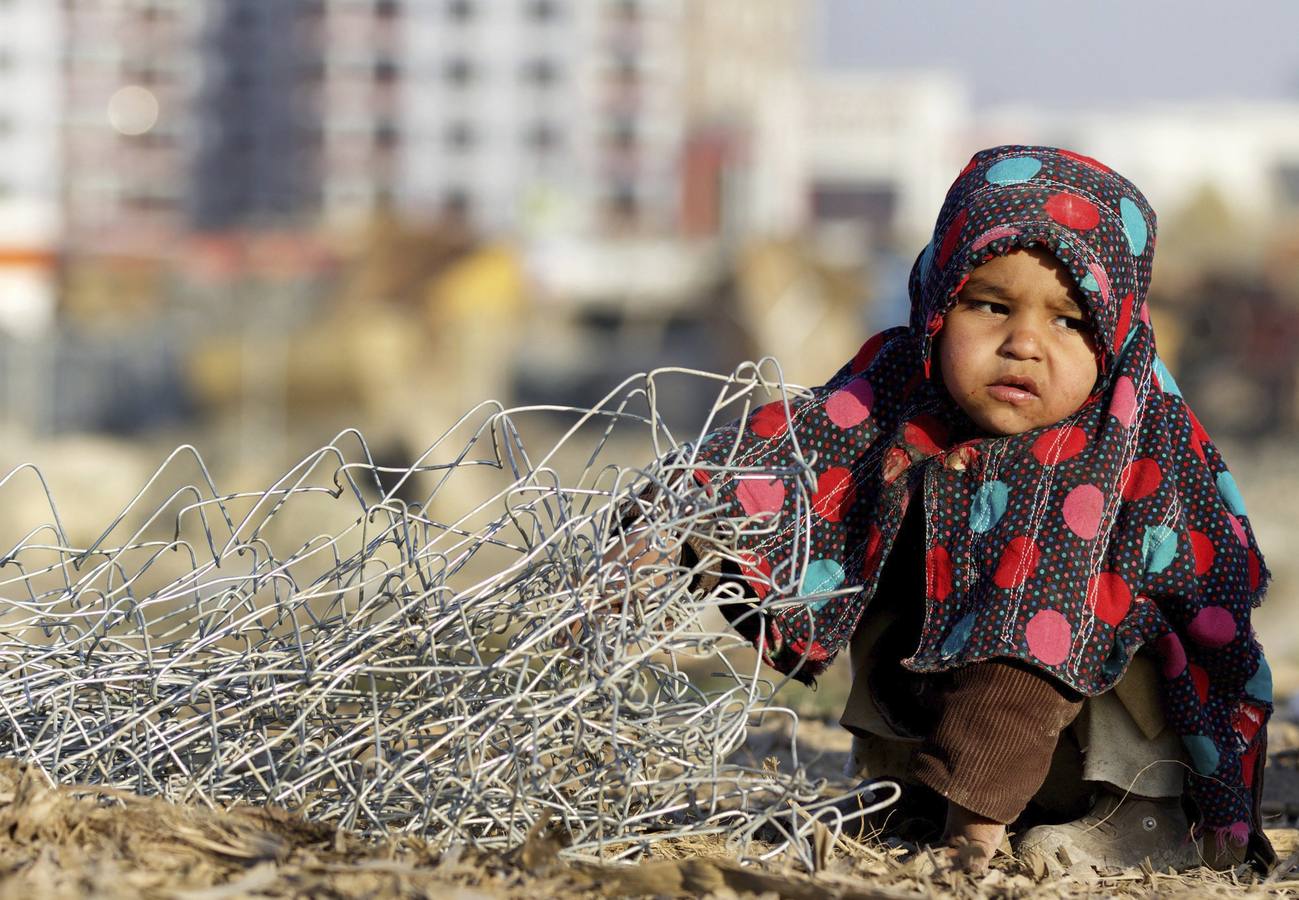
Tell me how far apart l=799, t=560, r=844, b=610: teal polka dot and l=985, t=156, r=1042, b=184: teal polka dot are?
51 centimetres

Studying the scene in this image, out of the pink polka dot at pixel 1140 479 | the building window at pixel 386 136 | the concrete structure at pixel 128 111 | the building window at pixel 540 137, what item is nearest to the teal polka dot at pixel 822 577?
A: the pink polka dot at pixel 1140 479

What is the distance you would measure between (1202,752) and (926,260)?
688mm

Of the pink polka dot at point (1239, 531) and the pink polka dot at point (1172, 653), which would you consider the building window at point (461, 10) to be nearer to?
the pink polka dot at point (1239, 531)

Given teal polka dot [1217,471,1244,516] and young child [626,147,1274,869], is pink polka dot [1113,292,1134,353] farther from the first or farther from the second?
teal polka dot [1217,471,1244,516]

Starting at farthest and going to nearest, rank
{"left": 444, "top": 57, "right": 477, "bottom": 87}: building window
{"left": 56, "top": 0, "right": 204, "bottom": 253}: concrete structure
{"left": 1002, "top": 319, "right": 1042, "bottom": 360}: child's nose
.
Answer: {"left": 56, "top": 0, "right": 204, "bottom": 253}: concrete structure
{"left": 444, "top": 57, "right": 477, "bottom": 87}: building window
{"left": 1002, "top": 319, "right": 1042, "bottom": 360}: child's nose

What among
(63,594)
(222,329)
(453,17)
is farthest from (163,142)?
(63,594)

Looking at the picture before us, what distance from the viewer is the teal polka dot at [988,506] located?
2.04 meters

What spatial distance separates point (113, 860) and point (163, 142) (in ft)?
202

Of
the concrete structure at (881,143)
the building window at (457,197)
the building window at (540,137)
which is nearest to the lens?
the building window at (457,197)

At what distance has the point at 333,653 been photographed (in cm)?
188

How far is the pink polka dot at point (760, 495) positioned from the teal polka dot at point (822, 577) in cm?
9

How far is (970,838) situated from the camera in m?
1.95

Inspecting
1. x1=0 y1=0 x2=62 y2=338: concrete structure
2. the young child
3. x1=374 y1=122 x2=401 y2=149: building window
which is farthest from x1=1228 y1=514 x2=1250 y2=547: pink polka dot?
x1=0 y1=0 x2=62 y2=338: concrete structure

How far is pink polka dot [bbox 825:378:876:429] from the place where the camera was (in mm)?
2207
